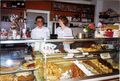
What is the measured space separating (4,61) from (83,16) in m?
5.36

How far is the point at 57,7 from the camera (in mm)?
6926

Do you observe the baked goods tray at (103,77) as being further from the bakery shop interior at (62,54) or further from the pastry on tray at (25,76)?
the pastry on tray at (25,76)

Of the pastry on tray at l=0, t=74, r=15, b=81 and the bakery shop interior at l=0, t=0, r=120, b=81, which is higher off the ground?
the bakery shop interior at l=0, t=0, r=120, b=81

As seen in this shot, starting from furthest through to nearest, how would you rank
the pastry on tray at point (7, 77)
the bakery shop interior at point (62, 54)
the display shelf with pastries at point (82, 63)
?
1. the display shelf with pastries at point (82, 63)
2. the bakery shop interior at point (62, 54)
3. the pastry on tray at point (7, 77)

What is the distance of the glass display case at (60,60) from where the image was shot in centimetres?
263

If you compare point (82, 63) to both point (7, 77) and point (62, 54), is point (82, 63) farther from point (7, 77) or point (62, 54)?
point (7, 77)

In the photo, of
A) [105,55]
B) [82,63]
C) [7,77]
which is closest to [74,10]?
[105,55]

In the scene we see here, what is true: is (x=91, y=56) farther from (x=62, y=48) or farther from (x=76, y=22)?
(x=76, y=22)

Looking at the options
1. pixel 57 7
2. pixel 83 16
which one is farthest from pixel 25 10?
pixel 83 16

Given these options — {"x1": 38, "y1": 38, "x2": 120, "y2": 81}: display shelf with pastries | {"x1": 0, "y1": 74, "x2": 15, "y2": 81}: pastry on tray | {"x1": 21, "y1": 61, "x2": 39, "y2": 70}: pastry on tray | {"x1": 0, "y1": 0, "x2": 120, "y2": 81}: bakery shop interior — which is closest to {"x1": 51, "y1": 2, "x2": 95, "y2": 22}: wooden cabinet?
{"x1": 0, "y1": 0, "x2": 120, "y2": 81}: bakery shop interior

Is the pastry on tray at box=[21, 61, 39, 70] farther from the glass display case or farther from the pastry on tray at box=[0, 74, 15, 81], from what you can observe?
the pastry on tray at box=[0, 74, 15, 81]

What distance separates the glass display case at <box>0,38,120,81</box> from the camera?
2.63 metres

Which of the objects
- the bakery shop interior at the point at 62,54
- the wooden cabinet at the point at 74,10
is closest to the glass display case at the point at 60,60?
the bakery shop interior at the point at 62,54

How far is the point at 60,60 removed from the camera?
2.90 meters
